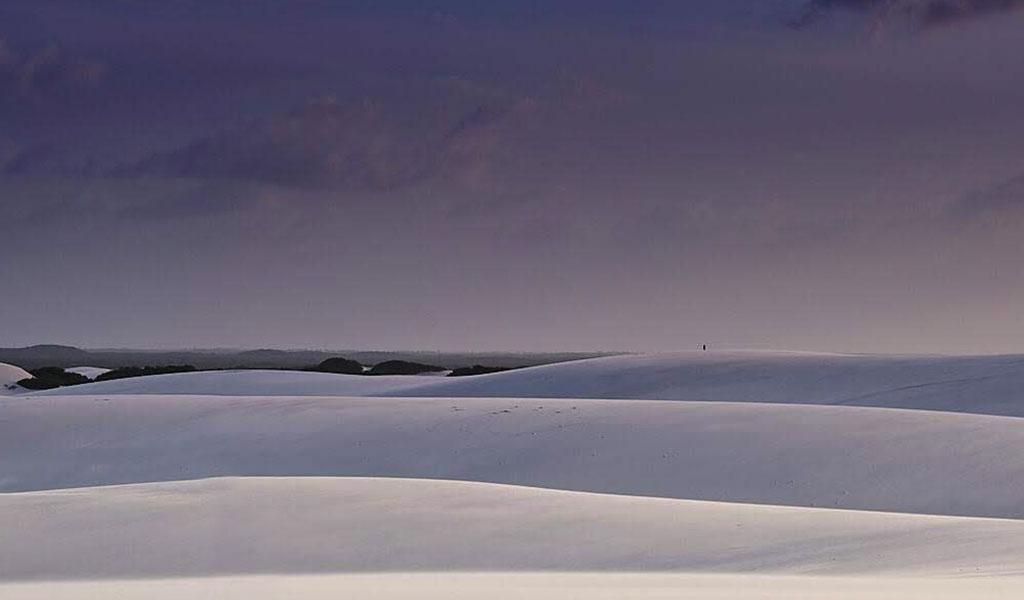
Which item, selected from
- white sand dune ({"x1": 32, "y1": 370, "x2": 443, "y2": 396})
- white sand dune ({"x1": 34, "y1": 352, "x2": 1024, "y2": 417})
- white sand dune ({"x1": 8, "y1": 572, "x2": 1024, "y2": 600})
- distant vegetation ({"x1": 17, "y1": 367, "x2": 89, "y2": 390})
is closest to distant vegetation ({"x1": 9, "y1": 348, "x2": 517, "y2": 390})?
distant vegetation ({"x1": 17, "y1": 367, "x2": 89, "y2": 390})

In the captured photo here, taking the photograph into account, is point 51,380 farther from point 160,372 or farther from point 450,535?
point 450,535

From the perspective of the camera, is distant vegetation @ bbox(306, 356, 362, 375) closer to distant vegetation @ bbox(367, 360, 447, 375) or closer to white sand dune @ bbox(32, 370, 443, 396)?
distant vegetation @ bbox(367, 360, 447, 375)

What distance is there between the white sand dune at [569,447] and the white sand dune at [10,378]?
21.7 m

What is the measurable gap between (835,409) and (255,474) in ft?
19.0

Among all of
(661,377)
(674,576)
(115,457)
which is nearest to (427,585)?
(674,576)

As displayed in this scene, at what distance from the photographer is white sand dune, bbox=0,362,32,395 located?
34750 mm

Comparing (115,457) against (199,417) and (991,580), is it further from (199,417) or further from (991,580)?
(991,580)

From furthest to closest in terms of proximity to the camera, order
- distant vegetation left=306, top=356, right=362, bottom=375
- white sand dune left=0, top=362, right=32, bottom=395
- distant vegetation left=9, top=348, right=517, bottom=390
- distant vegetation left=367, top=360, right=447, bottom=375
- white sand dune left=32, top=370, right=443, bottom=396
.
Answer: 1. distant vegetation left=306, top=356, right=362, bottom=375
2. distant vegetation left=367, top=360, right=447, bottom=375
3. distant vegetation left=9, top=348, right=517, bottom=390
4. white sand dune left=0, top=362, right=32, bottom=395
5. white sand dune left=32, top=370, right=443, bottom=396

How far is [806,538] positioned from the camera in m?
6.16

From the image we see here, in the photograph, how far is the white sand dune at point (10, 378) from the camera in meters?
34.8

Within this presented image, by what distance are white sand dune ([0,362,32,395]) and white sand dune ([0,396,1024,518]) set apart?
21657 millimetres

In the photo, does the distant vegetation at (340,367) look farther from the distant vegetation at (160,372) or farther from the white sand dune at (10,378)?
the white sand dune at (10,378)

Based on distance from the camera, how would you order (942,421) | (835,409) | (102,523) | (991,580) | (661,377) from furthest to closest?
(661,377) → (835,409) → (942,421) → (102,523) → (991,580)

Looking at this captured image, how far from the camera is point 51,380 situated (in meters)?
35.8
